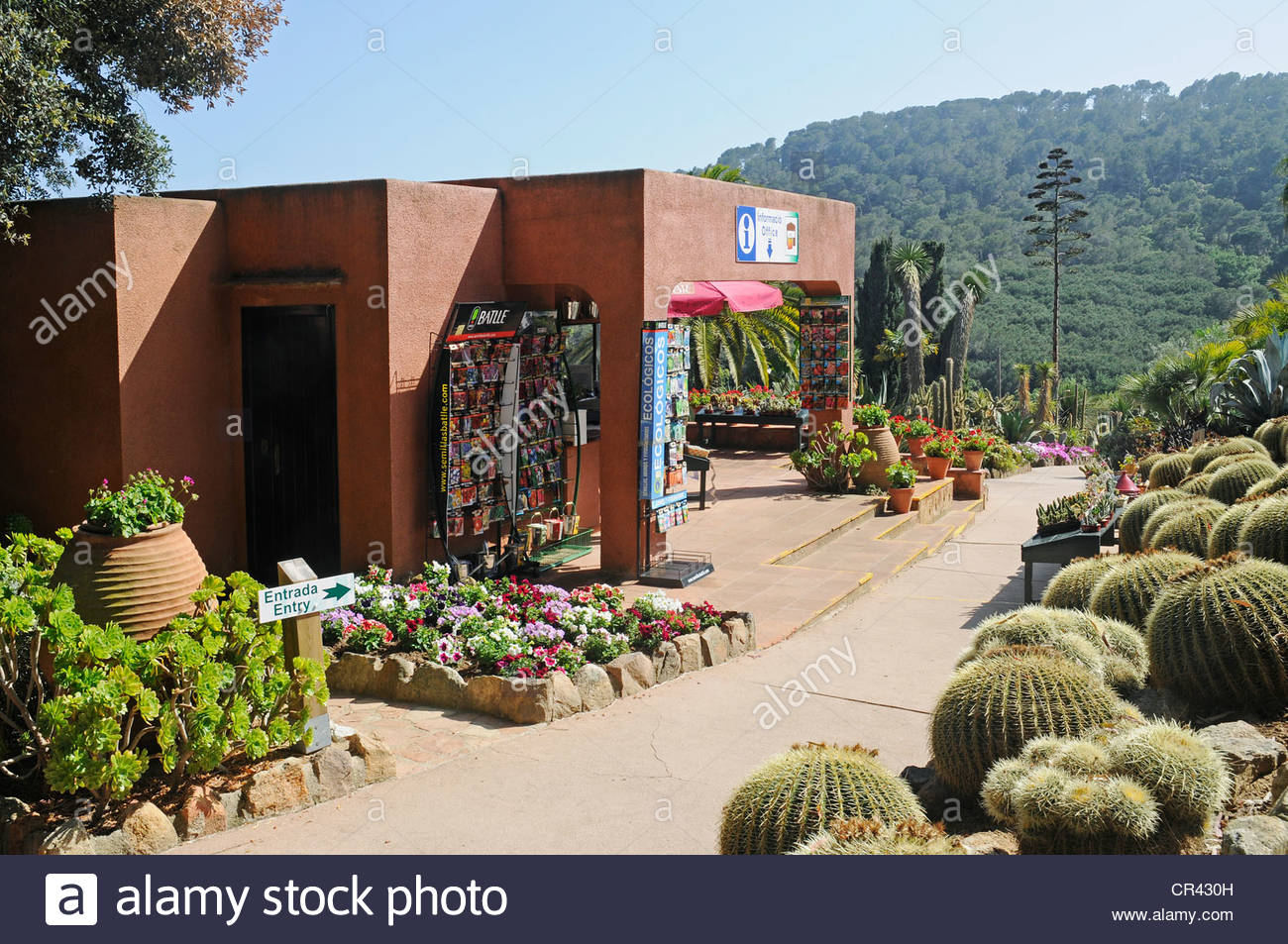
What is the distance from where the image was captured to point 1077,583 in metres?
8.15

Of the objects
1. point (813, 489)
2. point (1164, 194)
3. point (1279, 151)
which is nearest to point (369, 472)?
point (813, 489)

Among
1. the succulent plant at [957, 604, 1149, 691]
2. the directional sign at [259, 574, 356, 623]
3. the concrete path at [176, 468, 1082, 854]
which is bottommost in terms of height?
the concrete path at [176, 468, 1082, 854]

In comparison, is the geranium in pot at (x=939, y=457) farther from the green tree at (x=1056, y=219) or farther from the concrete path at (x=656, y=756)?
the green tree at (x=1056, y=219)

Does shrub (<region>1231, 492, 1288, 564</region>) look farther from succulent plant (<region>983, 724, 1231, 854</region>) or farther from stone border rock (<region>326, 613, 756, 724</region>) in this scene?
→ stone border rock (<region>326, 613, 756, 724</region>)

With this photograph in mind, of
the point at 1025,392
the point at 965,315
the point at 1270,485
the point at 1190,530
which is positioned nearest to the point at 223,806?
the point at 1190,530

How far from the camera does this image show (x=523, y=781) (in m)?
6.59

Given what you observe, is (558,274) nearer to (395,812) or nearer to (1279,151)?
(395,812)

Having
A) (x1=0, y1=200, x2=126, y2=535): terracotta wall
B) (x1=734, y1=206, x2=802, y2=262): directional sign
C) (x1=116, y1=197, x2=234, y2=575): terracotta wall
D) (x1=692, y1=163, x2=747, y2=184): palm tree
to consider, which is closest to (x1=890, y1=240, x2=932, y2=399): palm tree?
(x1=692, y1=163, x2=747, y2=184): palm tree

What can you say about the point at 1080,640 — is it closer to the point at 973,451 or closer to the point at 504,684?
the point at 504,684

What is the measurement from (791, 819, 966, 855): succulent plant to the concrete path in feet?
4.76

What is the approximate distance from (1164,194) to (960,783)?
50345 mm

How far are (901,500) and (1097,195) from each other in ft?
142

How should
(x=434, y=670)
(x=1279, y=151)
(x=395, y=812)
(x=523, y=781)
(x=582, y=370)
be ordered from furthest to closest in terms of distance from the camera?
(x=1279, y=151)
(x=582, y=370)
(x=434, y=670)
(x=523, y=781)
(x=395, y=812)

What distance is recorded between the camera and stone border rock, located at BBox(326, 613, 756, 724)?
763cm
